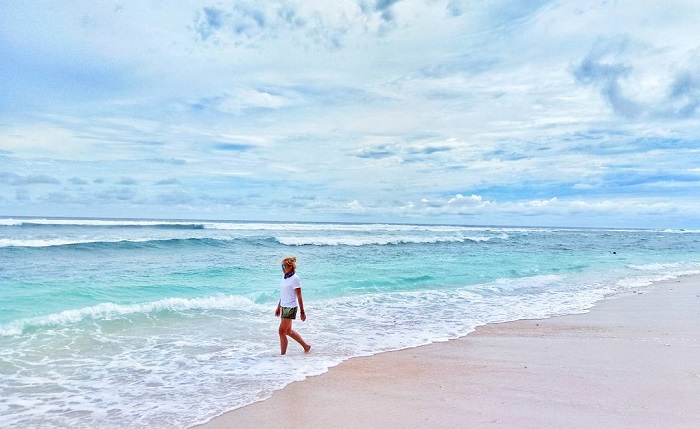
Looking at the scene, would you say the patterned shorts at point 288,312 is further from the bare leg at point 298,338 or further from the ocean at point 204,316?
the ocean at point 204,316

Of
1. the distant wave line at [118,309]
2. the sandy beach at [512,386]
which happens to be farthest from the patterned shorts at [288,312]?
the distant wave line at [118,309]

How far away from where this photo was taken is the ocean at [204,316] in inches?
229

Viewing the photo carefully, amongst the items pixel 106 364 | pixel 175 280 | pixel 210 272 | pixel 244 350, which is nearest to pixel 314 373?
pixel 244 350

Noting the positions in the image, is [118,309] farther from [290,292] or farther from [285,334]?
[290,292]

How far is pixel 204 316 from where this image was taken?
1066cm

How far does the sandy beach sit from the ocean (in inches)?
24.7

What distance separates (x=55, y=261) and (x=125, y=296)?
9.34 metres

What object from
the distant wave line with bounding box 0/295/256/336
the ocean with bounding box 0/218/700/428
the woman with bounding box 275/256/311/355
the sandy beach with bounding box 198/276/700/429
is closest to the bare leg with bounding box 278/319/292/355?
the woman with bounding box 275/256/311/355

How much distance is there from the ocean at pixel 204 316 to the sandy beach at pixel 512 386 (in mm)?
629

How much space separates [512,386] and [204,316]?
7.14m

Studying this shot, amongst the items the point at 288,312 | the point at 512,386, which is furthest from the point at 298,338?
the point at 512,386

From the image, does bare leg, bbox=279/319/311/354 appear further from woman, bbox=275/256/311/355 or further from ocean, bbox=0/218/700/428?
ocean, bbox=0/218/700/428

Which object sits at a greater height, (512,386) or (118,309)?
(118,309)

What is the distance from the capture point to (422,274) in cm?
1847
